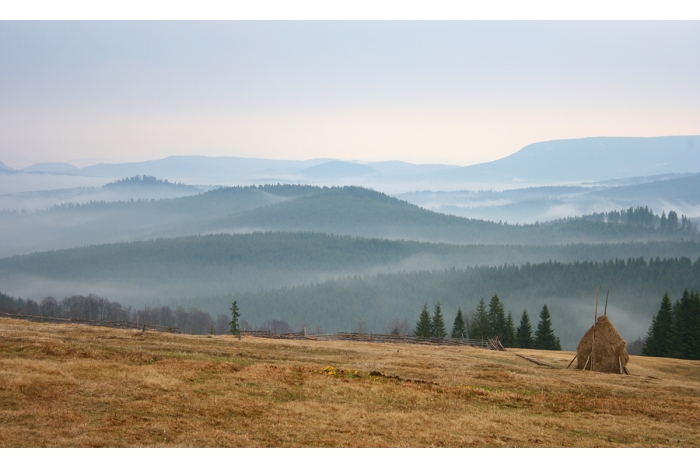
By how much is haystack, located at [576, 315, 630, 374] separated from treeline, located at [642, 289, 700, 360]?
31239mm

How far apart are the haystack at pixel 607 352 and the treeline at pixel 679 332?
102 feet

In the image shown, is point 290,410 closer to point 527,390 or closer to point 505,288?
point 527,390

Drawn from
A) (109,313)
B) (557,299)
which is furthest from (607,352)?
(109,313)

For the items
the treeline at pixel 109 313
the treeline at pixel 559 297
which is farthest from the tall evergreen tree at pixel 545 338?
the treeline at pixel 109 313

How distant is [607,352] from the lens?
46.3m

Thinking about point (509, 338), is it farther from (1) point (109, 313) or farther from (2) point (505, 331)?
(1) point (109, 313)

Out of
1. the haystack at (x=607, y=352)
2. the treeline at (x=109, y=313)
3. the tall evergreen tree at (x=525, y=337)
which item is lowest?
the treeline at (x=109, y=313)

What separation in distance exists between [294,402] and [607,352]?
100 ft

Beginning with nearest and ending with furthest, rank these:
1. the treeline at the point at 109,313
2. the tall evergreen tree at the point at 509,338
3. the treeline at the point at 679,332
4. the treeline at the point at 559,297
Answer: the treeline at the point at 679,332, the tall evergreen tree at the point at 509,338, the treeline at the point at 559,297, the treeline at the point at 109,313

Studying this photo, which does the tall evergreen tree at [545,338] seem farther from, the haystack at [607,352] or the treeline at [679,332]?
the haystack at [607,352]

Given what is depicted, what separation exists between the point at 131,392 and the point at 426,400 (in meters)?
13.1

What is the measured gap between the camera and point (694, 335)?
234 ft

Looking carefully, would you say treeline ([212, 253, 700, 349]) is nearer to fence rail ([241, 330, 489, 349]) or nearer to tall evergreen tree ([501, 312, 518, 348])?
tall evergreen tree ([501, 312, 518, 348])

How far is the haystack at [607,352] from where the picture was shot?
151ft
